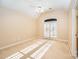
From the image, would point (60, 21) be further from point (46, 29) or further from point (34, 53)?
point (34, 53)

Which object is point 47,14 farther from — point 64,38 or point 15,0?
point 15,0

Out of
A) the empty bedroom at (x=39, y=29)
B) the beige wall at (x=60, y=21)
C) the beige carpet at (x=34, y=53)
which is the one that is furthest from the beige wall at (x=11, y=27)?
the beige wall at (x=60, y=21)

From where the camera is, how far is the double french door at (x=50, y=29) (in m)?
7.82

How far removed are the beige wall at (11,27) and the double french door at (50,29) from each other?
2600 mm

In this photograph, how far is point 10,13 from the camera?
4770mm

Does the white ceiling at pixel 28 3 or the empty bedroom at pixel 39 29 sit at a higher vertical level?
the white ceiling at pixel 28 3

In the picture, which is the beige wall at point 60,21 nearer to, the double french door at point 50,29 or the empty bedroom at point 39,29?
the empty bedroom at point 39,29

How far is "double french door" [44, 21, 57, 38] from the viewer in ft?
25.7

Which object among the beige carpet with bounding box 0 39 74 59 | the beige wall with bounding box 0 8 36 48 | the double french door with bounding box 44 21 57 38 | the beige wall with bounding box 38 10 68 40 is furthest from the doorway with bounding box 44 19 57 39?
the beige carpet with bounding box 0 39 74 59

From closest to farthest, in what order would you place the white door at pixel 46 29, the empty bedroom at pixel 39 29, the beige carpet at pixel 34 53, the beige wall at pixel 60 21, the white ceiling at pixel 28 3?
the beige carpet at pixel 34 53, the empty bedroom at pixel 39 29, the white ceiling at pixel 28 3, the beige wall at pixel 60 21, the white door at pixel 46 29

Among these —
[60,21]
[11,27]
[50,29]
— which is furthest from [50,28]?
[11,27]

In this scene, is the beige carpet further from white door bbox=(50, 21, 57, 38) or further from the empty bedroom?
white door bbox=(50, 21, 57, 38)

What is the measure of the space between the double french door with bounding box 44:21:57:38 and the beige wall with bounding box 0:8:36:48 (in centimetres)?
260

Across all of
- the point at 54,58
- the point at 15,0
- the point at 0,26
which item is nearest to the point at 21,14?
the point at 15,0
